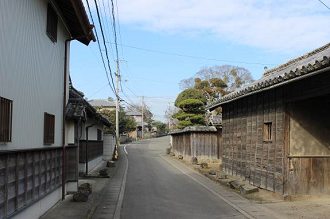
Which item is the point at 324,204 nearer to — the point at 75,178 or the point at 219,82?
the point at 75,178

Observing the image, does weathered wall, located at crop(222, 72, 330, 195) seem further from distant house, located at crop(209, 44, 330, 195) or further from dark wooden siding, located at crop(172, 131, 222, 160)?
dark wooden siding, located at crop(172, 131, 222, 160)

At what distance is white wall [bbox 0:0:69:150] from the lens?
6.44m

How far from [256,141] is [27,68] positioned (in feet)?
31.1

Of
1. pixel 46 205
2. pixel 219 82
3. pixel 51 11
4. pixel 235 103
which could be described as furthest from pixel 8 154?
pixel 219 82

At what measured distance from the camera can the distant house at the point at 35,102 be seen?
6332 mm

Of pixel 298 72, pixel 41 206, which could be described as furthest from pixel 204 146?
pixel 41 206

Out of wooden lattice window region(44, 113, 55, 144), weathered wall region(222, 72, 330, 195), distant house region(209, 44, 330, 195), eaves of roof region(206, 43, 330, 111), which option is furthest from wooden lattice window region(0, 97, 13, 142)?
weathered wall region(222, 72, 330, 195)

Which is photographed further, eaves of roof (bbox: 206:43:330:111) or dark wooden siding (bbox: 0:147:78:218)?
eaves of roof (bbox: 206:43:330:111)

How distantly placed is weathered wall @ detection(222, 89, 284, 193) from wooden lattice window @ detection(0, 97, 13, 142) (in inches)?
339

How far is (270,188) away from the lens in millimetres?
12125

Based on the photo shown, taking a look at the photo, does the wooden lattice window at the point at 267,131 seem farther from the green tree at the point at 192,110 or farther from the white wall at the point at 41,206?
the green tree at the point at 192,110

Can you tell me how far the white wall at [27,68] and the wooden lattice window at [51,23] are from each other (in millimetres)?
194

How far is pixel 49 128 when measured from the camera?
9.62 metres

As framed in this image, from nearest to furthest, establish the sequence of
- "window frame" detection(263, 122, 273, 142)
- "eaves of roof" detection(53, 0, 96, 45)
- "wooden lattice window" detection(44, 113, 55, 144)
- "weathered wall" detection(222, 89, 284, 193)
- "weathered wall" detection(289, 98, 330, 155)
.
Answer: "wooden lattice window" detection(44, 113, 55, 144) → "eaves of roof" detection(53, 0, 96, 45) → "weathered wall" detection(289, 98, 330, 155) → "weathered wall" detection(222, 89, 284, 193) → "window frame" detection(263, 122, 273, 142)
